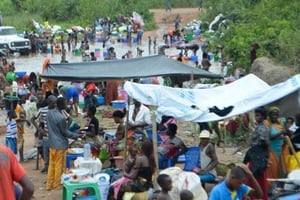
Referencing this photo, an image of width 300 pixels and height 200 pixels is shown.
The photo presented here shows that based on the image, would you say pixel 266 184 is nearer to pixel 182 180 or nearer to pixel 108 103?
pixel 182 180

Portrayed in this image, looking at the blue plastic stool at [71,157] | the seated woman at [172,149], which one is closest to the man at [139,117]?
the blue plastic stool at [71,157]

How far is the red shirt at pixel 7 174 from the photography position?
4.76 m

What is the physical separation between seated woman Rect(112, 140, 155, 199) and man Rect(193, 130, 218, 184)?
0.76 metres

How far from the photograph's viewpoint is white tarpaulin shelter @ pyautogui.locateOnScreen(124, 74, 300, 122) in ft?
28.4

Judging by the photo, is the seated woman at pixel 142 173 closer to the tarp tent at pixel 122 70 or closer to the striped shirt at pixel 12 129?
the tarp tent at pixel 122 70

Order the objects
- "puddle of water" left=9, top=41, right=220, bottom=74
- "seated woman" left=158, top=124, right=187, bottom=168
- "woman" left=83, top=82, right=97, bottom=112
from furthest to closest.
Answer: "puddle of water" left=9, top=41, right=220, bottom=74, "woman" left=83, top=82, right=97, bottom=112, "seated woman" left=158, top=124, right=187, bottom=168

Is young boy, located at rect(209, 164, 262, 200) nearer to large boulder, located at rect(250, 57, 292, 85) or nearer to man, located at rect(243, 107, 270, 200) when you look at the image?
man, located at rect(243, 107, 270, 200)

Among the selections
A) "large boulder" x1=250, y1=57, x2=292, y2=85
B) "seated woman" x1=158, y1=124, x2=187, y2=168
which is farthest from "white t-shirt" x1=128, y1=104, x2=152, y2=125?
"large boulder" x1=250, y1=57, x2=292, y2=85

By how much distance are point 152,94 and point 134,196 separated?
1.69m

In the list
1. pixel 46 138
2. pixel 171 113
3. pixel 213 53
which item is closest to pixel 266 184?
pixel 171 113

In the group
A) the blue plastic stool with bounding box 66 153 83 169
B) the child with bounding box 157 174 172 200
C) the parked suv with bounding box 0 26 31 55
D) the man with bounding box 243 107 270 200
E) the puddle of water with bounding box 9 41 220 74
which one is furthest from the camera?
the parked suv with bounding box 0 26 31 55

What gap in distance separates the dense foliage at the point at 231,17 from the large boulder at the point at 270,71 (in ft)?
1.02

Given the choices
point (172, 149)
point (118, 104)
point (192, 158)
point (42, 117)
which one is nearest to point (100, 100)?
point (118, 104)

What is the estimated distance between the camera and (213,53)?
27.8 metres
